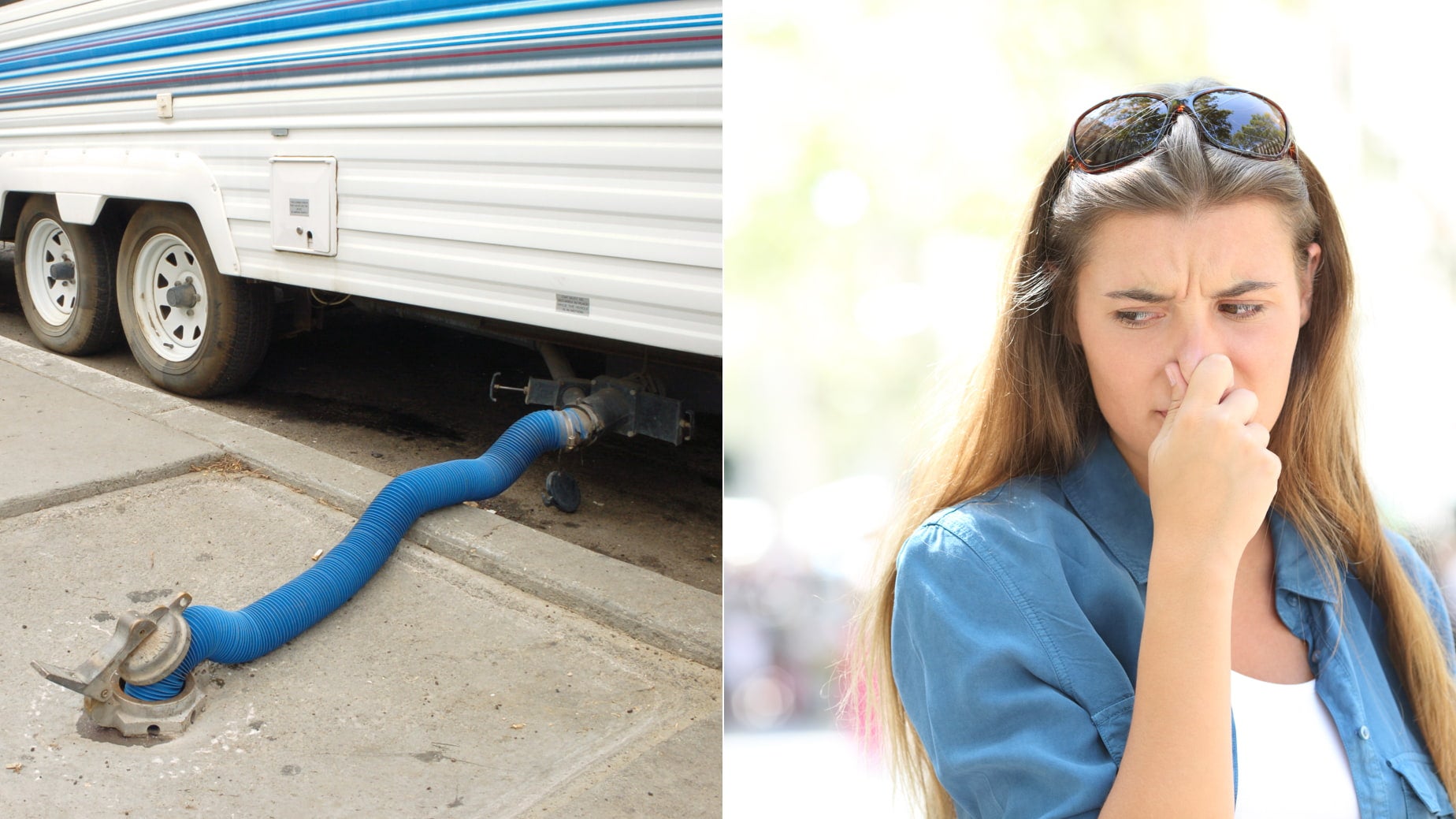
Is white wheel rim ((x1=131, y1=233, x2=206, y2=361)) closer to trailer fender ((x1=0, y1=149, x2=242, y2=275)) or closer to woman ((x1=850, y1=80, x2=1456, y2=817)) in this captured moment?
trailer fender ((x1=0, y1=149, x2=242, y2=275))

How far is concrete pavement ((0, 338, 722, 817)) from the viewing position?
244cm

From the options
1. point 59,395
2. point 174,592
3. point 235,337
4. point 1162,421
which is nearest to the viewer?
point 1162,421

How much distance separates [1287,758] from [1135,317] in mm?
397

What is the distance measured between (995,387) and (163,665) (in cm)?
220

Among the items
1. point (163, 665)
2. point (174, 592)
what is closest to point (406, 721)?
point (163, 665)

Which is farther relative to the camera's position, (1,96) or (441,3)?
(1,96)

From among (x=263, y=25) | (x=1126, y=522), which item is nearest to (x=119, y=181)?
(x=263, y=25)

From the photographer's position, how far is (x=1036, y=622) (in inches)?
37.1

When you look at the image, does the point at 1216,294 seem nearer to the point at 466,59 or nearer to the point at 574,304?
the point at 574,304

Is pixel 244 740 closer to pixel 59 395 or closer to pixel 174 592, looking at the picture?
pixel 174 592

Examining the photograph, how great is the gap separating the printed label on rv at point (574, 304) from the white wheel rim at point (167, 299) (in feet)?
7.54

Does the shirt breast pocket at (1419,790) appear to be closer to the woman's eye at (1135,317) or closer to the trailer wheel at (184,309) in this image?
the woman's eye at (1135,317)

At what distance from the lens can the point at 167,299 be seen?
543 centimetres

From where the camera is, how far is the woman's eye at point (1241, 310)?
881 mm
